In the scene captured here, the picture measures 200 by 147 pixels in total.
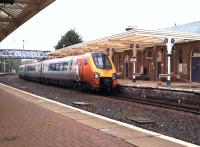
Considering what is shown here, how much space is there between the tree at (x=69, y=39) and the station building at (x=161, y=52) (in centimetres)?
4270

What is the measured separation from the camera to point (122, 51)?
4225 cm

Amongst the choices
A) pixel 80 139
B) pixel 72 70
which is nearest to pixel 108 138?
pixel 80 139

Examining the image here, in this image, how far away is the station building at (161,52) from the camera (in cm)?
2786

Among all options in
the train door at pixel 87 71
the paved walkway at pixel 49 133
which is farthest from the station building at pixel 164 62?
the paved walkway at pixel 49 133

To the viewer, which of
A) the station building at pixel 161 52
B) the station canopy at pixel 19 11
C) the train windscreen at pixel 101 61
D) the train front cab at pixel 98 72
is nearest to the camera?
the station canopy at pixel 19 11

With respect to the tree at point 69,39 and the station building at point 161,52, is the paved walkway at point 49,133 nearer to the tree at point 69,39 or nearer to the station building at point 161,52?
the station building at point 161,52

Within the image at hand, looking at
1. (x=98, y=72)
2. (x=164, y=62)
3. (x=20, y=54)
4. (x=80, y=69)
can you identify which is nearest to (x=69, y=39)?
(x=20, y=54)

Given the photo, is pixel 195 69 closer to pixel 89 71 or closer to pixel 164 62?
pixel 164 62

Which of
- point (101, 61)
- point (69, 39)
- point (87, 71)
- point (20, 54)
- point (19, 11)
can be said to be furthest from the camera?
point (20, 54)

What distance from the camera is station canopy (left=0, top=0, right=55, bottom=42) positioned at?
17.9 meters

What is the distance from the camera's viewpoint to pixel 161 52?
35.2m

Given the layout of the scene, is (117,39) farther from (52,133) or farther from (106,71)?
(52,133)

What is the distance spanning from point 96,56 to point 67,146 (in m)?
18.2

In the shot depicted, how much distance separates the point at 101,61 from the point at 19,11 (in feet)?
21.7
